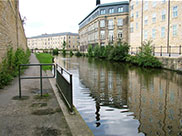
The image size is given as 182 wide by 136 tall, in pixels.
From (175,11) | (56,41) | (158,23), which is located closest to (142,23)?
(158,23)

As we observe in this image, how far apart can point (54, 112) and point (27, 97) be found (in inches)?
82.9

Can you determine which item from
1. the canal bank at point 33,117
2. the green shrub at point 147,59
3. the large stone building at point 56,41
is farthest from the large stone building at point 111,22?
the large stone building at point 56,41

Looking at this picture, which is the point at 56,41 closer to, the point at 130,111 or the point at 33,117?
the point at 130,111

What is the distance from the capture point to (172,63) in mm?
20219

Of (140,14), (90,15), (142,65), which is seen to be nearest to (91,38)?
(90,15)

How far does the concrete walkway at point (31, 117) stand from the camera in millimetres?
4039

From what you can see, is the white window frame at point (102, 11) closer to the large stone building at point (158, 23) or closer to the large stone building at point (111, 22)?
the large stone building at point (111, 22)

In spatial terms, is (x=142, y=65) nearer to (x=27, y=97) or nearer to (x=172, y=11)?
(x=172, y=11)

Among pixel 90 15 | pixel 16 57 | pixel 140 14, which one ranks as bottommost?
pixel 16 57

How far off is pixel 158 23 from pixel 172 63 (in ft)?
49.4

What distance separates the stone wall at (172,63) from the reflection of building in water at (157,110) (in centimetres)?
1001

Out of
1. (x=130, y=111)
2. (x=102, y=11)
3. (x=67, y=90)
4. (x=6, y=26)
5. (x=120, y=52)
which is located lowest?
(x=130, y=111)

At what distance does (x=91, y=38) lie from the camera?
236 feet

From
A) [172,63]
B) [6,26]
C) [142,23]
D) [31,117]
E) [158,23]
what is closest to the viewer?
[31,117]
